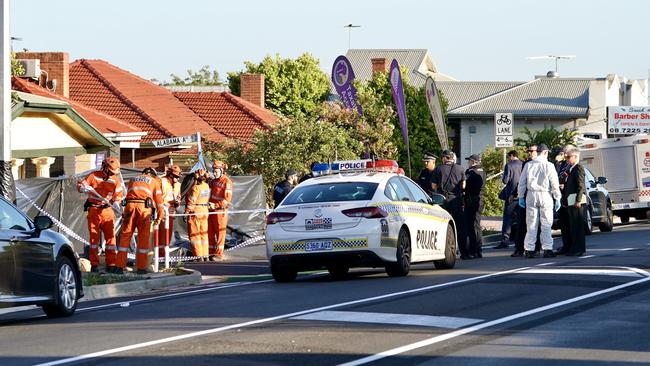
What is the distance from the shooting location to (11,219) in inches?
558

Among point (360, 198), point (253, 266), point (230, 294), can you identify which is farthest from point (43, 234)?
point (253, 266)

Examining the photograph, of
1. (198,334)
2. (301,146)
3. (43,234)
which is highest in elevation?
(301,146)

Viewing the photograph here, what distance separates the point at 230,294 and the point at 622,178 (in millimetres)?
22199

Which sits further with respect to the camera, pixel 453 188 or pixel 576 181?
pixel 453 188

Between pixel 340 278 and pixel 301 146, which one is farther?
pixel 301 146

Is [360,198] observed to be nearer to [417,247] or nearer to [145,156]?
[417,247]

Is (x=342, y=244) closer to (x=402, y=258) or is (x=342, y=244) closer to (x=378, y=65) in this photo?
(x=402, y=258)

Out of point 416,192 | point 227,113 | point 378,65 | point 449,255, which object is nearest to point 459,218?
point 449,255

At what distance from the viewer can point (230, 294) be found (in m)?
16.4

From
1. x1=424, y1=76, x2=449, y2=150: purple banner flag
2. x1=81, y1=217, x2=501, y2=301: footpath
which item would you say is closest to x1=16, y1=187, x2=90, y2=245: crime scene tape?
x1=81, y1=217, x2=501, y2=301: footpath

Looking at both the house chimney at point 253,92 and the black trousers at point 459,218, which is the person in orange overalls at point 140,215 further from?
the house chimney at point 253,92

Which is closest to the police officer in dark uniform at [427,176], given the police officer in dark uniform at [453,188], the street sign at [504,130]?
the police officer in dark uniform at [453,188]

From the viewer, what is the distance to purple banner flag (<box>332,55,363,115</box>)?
43219 mm

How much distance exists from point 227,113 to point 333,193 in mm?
29321
